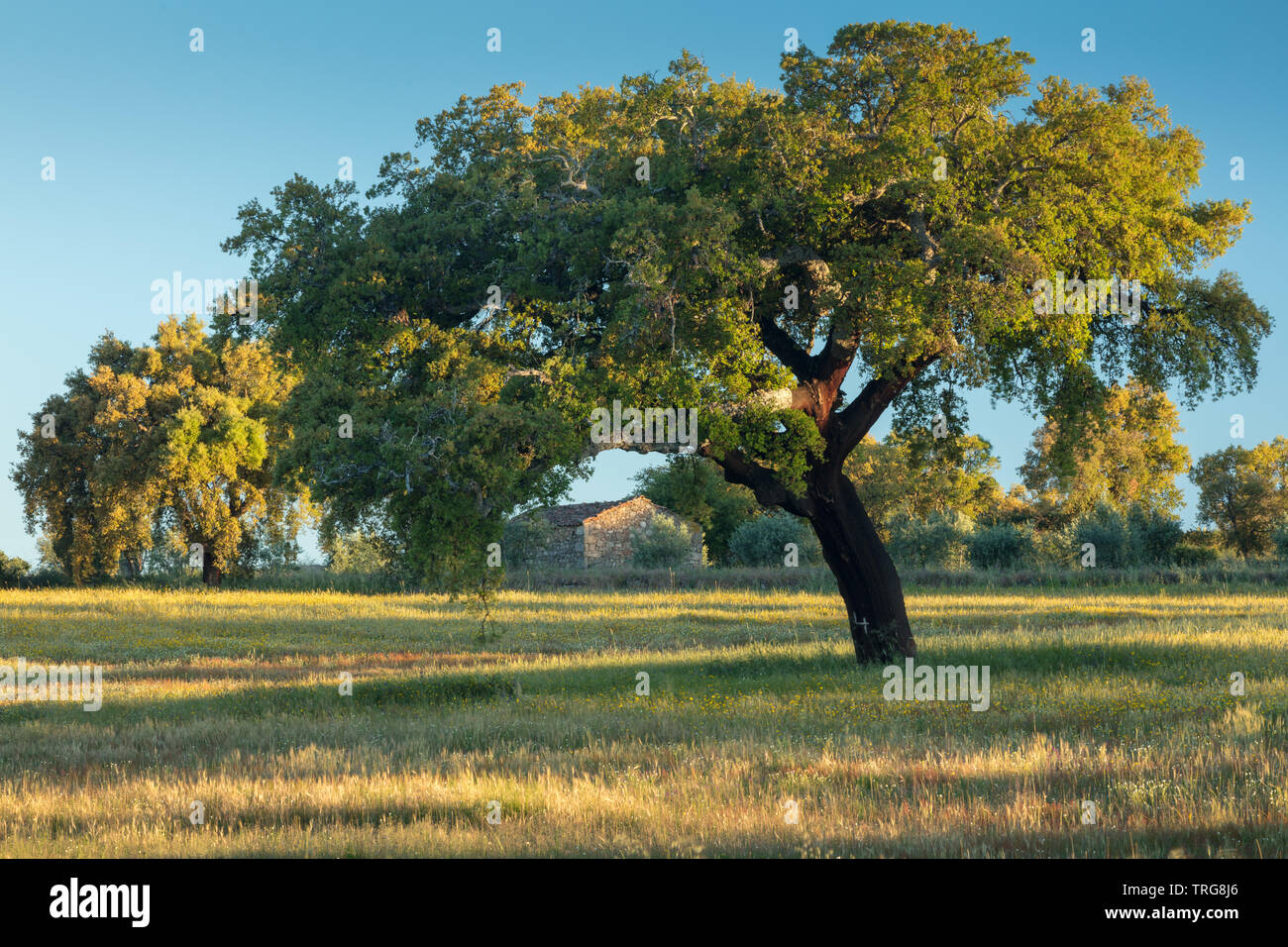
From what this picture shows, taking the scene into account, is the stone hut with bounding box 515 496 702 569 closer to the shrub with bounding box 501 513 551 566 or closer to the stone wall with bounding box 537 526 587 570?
the stone wall with bounding box 537 526 587 570

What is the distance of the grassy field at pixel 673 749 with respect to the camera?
9445 millimetres

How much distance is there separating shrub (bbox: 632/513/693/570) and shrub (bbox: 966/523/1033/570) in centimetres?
2324

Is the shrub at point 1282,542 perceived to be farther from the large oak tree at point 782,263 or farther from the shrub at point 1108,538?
the large oak tree at point 782,263

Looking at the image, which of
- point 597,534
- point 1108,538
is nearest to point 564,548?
point 597,534

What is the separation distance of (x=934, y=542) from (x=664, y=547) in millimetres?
21176

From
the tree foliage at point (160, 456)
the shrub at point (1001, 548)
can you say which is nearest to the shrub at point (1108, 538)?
the shrub at point (1001, 548)

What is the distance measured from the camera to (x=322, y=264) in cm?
2273

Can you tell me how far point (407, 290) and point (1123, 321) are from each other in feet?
55.9

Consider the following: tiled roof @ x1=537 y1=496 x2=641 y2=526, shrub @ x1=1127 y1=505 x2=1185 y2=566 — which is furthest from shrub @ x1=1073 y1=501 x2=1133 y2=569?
tiled roof @ x1=537 y1=496 x2=641 y2=526

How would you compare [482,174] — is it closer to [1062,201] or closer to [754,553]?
[1062,201]

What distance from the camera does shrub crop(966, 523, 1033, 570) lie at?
56844 millimetres

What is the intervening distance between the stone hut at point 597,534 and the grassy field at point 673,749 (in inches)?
1894

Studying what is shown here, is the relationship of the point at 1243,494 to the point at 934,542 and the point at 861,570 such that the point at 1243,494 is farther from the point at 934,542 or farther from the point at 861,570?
the point at 861,570
